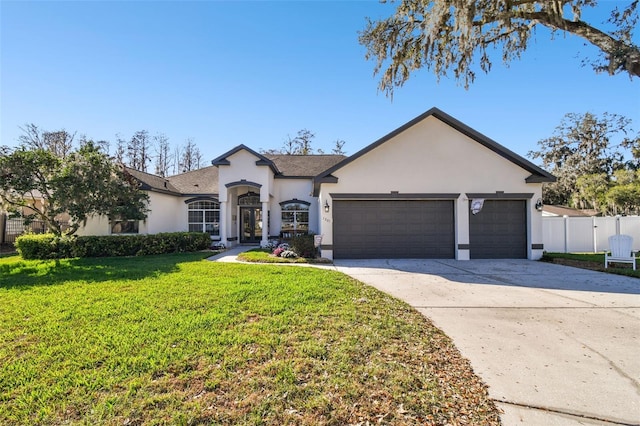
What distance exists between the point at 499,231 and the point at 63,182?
54.8 ft

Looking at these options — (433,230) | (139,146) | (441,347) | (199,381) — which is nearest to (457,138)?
(433,230)

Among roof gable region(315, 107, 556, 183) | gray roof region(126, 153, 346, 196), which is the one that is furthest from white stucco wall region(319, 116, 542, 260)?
gray roof region(126, 153, 346, 196)

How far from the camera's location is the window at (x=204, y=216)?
18.1 m

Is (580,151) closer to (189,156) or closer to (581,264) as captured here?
(581,264)

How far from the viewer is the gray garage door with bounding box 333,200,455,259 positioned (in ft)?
39.2

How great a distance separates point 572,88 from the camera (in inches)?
496

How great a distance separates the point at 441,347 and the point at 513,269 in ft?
Answer: 24.4

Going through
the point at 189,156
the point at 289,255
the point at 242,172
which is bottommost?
the point at 289,255

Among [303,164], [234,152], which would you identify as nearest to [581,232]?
[303,164]

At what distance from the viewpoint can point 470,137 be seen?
→ 11930 mm

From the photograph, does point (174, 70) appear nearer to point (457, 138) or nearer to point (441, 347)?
point (457, 138)

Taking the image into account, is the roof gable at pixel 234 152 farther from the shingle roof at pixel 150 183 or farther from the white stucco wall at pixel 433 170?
the white stucco wall at pixel 433 170

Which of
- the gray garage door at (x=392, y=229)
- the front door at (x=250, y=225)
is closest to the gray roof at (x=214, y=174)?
the front door at (x=250, y=225)

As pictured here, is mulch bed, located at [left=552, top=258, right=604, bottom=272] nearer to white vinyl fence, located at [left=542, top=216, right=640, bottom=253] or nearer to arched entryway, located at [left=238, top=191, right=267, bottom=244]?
white vinyl fence, located at [left=542, top=216, right=640, bottom=253]
